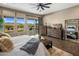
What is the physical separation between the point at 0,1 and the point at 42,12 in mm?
784

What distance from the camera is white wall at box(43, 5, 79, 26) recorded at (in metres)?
1.81

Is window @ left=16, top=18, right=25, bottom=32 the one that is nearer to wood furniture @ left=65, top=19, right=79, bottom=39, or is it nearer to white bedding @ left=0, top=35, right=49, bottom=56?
white bedding @ left=0, top=35, right=49, bottom=56

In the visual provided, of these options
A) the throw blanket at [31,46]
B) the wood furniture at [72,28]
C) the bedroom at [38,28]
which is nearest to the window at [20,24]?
the bedroom at [38,28]

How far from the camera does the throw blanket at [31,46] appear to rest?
5.95ft

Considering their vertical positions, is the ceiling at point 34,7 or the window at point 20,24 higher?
the ceiling at point 34,7

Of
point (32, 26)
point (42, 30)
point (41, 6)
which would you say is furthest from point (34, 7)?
point (42, 30)

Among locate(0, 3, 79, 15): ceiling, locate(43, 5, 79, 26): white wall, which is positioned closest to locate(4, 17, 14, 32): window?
locate(0, 3, 79, 15): ceiling

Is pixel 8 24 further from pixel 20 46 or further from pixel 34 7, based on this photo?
pixel 34 7

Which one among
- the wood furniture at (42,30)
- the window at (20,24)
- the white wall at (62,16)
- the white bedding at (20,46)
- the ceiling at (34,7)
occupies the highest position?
the ceiling at (34,7)

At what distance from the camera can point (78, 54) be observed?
1.81 metres

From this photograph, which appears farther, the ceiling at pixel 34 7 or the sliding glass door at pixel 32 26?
the sliding glass door at pixel 32 26

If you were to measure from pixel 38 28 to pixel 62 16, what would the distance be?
1.68 ft

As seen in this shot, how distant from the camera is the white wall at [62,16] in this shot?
1.81m

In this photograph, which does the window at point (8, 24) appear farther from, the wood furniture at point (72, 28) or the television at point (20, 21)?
the wood furniture at point (72, 28)
